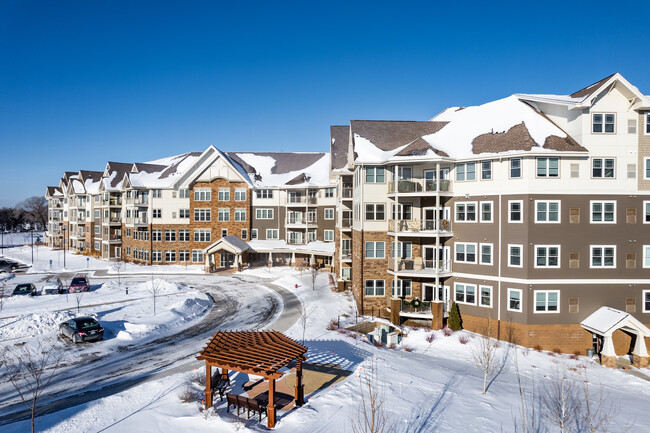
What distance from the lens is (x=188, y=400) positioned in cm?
1359

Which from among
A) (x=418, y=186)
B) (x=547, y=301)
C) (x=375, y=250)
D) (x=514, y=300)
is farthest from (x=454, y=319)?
(x=418, y=186)

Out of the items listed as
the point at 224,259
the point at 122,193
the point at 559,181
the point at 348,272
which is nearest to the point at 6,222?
the point at 122,193

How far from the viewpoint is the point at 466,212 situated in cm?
2483

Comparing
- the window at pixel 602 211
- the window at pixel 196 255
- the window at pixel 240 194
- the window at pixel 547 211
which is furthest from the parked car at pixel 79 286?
the window at pixel 602 211

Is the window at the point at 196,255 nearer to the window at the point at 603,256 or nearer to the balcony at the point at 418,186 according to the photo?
the balcony at the point at 418,186

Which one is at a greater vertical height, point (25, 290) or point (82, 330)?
point (82, 330)

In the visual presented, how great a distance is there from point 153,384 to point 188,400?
8.89 ft

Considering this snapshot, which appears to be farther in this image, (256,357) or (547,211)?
(547,211)

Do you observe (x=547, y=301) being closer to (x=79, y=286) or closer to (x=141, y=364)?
(x=141, y=364)

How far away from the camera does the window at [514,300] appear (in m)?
22.6

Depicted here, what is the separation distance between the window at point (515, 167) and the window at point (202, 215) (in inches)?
1492

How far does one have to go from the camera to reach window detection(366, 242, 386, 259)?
27.2 meters

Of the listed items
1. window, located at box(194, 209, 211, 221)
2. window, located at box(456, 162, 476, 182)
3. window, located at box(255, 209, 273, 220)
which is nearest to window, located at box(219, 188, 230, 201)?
window, located at box(194, 209, 211, 221)

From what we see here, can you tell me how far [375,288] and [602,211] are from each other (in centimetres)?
1522
